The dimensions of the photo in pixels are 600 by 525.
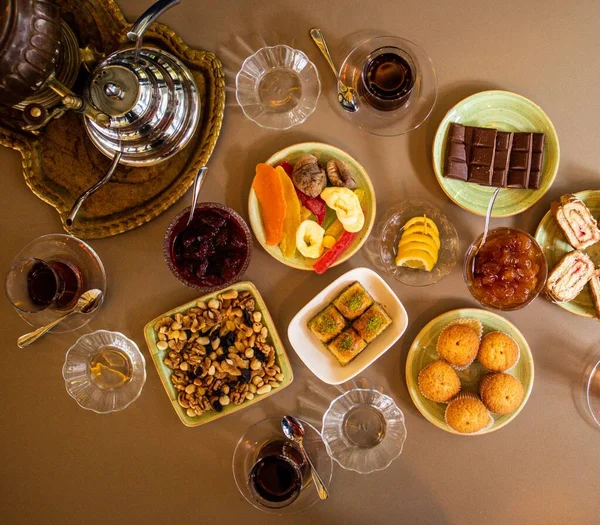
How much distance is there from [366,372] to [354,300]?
0.30 meters

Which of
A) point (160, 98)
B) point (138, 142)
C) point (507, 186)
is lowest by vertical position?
point (507, 186)

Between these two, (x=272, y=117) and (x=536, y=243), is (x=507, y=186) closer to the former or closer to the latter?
(x=536, y=243)

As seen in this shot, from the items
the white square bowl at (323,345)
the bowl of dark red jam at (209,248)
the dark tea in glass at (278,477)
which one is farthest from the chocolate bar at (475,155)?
the dark tea in glass at (278,477)

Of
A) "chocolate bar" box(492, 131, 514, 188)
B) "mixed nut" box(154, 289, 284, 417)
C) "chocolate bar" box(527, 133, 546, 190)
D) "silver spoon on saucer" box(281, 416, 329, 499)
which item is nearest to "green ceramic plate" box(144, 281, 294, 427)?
"mixed nut" box(154, 289, 284, 417)

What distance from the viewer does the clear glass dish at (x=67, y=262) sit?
5.98 feet

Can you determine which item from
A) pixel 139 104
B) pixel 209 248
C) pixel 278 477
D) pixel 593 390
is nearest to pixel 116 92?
pixel 139 104

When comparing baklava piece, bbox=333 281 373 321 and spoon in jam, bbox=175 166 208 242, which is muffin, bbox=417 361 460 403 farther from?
spoon in jam, bbox=175 166 208 242

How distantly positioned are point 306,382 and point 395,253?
59cm

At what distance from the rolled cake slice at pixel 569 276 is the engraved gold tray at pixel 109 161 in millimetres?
1316

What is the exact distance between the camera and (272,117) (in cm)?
184

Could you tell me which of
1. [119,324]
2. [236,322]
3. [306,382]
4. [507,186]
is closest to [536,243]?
[507,186]

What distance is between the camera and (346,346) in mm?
1826

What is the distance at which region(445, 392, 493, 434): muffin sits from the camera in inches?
69.5

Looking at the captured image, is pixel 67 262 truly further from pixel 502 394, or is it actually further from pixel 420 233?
pixel 502 394
